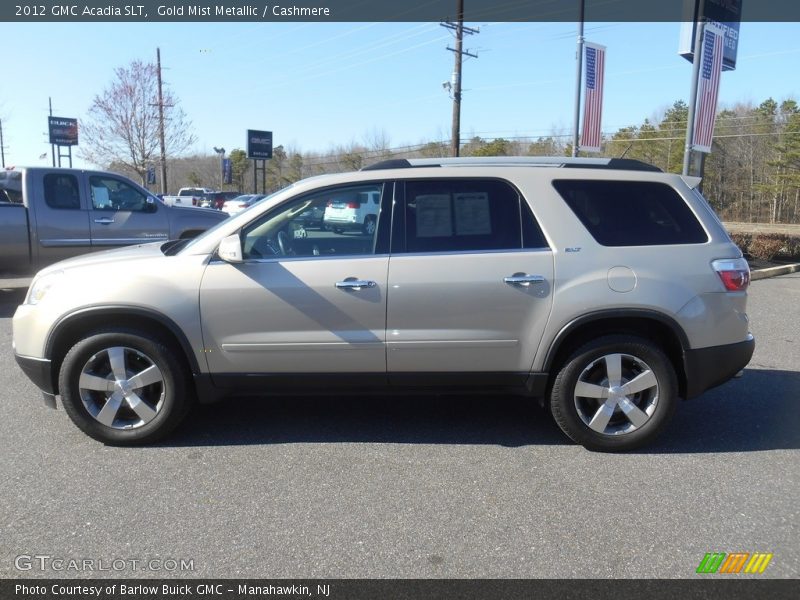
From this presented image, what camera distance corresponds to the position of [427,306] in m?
4.07

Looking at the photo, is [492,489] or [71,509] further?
[492,489]

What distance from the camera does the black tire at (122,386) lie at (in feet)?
13.6

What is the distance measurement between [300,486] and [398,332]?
110cm

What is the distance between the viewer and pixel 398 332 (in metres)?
4.11

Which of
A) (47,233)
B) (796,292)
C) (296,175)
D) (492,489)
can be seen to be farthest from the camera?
(296,175)

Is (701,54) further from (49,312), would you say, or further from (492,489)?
(49,312)

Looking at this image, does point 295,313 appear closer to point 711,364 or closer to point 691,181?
point 711,364

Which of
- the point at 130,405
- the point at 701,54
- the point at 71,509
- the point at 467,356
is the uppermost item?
the point at 701,54

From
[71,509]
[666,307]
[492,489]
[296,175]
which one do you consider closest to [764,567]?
[492,489]

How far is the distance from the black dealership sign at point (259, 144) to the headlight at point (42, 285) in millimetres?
36388

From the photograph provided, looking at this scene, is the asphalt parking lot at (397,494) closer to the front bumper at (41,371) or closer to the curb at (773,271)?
the front bumper at (41,371)

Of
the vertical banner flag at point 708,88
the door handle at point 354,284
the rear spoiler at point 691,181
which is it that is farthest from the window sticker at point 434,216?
the vertical banner flag at point 708,88

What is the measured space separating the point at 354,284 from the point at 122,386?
1.64 m
